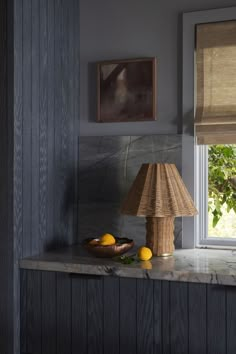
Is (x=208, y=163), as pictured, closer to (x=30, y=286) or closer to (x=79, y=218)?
(x=79, y=218)

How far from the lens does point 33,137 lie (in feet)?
9.32

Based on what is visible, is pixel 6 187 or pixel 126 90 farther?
pixel 126 90

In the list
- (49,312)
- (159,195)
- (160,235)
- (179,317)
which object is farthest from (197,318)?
(49,312)

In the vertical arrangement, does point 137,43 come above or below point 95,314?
above

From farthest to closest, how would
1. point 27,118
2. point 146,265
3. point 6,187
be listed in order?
point 27,118, point 6,187, point 146,265

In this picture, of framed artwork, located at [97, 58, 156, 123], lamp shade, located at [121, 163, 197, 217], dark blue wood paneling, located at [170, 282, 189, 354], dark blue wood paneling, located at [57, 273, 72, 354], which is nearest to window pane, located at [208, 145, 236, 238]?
lamp shade, located at [121, 163, 197, 217]

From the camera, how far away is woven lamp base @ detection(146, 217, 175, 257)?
2836 mm

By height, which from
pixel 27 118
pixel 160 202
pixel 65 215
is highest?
pixel 27 118

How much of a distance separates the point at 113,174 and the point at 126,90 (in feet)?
1.80

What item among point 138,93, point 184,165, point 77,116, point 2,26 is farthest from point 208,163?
point 2,26

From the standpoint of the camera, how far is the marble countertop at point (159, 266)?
7.88 ft

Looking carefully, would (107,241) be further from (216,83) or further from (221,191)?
(216,83)

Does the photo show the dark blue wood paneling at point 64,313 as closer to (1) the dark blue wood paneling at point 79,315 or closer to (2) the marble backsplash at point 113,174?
(1) the dark blue wood paneling at point 79,315

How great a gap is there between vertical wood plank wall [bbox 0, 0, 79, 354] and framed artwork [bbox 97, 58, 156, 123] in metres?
0.20
